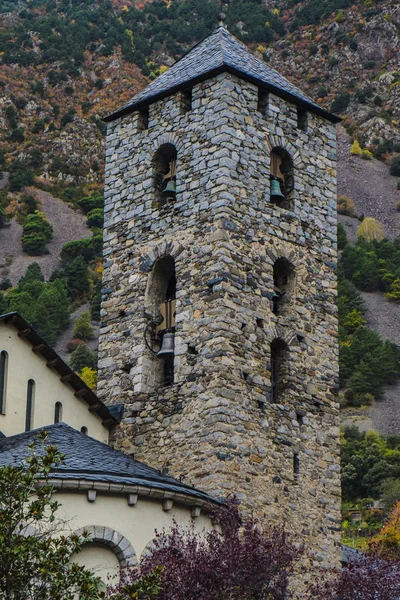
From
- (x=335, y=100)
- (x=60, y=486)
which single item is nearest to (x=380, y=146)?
(x=335, y=100)

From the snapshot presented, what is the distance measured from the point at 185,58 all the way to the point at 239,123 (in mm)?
3486

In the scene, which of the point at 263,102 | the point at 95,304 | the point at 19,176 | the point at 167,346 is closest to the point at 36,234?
the point at 19,176

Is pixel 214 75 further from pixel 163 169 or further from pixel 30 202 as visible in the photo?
pixel 30 202

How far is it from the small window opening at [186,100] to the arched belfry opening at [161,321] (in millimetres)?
3292

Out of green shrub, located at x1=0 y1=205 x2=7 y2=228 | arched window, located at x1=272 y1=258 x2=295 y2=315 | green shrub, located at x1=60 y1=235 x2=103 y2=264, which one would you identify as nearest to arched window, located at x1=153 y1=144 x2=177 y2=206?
arched window, located at x1=272 y1=258 x2=295 y2=315

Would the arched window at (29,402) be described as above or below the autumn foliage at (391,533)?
below

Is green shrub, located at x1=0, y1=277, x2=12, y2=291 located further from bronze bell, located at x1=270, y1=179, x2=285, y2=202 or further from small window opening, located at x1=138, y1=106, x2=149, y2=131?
bronze bell, located at x1=270, y1=179, x2=285, y2=202

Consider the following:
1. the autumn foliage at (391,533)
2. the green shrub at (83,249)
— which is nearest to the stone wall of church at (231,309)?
the autumn foliage at (391,533)

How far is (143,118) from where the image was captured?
27.5 m

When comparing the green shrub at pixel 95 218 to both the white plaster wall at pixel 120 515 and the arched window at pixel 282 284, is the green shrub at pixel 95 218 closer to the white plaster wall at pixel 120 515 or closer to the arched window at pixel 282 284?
the arched window at pixel 282 284

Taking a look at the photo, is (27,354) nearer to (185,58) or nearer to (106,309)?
(106,309)

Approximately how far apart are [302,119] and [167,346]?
20.5 feet

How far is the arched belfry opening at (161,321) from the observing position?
81.9 feet

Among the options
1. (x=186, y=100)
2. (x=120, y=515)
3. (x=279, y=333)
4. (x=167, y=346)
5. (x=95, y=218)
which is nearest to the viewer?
(x=120, y=515)
